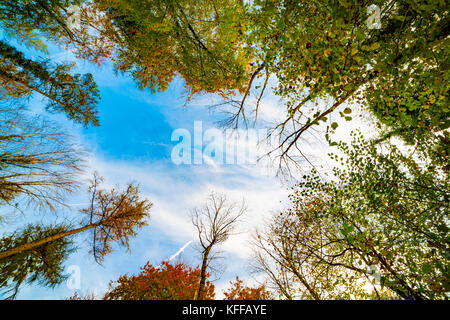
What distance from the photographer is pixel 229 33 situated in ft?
19.4

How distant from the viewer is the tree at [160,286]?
12.0 metres

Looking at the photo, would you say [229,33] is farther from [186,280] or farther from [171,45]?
[186,280]

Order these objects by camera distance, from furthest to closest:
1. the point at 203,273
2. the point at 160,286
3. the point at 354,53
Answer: the point at 160,286
the point at 203,273
the point at 354,53

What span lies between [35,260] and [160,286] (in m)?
8.86

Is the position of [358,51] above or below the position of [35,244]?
above

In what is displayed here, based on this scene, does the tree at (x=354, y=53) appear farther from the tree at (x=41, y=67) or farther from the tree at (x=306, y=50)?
the tree at (x=41, y=67)

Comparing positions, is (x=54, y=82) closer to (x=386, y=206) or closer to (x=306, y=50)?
(x=306, y=50)

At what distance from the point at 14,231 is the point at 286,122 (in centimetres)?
1160

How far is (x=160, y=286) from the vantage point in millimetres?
12836

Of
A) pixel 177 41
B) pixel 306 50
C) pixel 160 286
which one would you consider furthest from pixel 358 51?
pixel 160 286

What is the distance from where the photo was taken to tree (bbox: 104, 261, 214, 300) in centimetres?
1205

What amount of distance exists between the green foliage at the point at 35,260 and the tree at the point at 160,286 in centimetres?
665

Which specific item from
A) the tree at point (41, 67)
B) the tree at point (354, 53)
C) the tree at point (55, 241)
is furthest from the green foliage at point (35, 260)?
the tree at point (354, 53)
